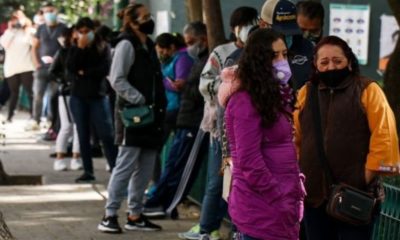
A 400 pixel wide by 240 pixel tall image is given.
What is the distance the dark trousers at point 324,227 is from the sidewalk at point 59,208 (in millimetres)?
3394

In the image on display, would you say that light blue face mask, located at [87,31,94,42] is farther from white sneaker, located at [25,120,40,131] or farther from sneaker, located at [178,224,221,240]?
white sneaker, located at [25,120,40,131]

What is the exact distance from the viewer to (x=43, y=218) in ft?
35.7

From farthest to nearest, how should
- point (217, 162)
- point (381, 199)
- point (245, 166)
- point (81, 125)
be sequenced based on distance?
point (81, 125)
point (217, 162)
point (381, 199)
point (245, 166)

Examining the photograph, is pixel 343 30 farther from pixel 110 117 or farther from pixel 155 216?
pixel 155 216

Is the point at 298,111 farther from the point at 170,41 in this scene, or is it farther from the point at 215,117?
the point at 170,41

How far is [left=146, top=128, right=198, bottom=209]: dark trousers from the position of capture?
1080cm

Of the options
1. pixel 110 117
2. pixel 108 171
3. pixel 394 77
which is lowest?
pixel 108 171

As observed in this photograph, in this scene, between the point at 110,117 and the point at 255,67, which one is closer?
the point at 255,67

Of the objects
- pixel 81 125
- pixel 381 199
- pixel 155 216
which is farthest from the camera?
pixel 81 125

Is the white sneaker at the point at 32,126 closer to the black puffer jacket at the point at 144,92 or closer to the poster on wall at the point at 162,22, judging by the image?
the poster on wall at the point at 162,22

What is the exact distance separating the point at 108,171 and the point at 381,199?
Result: 28.0ft

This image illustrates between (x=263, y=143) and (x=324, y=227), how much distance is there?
92 centimetres

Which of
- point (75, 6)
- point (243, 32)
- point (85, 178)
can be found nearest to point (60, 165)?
point (85, 178)

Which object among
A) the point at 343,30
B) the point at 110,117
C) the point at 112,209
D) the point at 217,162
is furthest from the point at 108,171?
the point at 217,162
